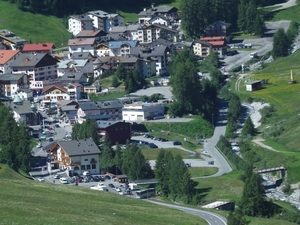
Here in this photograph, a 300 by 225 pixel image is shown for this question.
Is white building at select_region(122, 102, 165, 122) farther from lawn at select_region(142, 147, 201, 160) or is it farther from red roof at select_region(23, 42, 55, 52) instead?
red roof at select_region(23, 42, 55, 52)

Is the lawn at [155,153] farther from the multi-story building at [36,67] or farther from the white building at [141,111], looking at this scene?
the multi-story building at [36,67]

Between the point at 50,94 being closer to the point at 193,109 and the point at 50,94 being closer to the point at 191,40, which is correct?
the point at 193,109

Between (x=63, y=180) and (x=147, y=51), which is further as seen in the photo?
(x=147, y=51)

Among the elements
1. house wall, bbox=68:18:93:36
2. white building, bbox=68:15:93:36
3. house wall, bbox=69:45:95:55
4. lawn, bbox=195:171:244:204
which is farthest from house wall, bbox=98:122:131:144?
house wall, bbox=68:18:93:36

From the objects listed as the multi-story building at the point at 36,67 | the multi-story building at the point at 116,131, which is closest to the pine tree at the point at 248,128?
the multi-story building at the point at 116,131

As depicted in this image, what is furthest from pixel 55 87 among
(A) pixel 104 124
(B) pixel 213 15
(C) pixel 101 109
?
(B) pixel 213 15

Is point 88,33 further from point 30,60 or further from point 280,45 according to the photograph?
point 280,45
